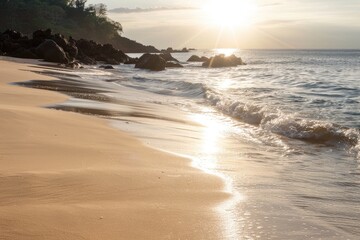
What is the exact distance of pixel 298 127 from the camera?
995 centimetres

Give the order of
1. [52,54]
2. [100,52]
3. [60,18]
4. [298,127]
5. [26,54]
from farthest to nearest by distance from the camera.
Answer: [60,18] < [100,52] < [26,54] < [52,54] < [298,127]

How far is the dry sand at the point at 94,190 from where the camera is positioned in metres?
2.93

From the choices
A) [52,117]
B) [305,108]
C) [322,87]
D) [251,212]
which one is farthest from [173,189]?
[322,87]

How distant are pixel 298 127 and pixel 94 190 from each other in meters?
7.11

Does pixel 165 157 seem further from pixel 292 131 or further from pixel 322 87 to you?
pixel 322 87

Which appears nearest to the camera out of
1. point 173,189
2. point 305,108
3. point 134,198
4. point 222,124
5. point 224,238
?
point 224,238

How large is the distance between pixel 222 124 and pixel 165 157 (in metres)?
5.47

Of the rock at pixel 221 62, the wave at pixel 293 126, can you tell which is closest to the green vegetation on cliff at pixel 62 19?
the rock at pixel 221 62

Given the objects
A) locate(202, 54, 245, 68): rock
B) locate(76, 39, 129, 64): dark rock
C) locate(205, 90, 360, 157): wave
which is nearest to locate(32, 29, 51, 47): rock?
locate(76, 39, 129, 64): dark rock

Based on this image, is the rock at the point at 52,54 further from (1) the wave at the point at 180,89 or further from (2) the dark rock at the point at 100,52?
(2) the dark rock at the point at 100,52

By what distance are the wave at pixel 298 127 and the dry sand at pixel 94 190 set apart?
14.1 ft

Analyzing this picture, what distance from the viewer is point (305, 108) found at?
44.5 feet

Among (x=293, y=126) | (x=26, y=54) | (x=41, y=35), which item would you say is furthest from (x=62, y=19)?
(x=293, y=126)

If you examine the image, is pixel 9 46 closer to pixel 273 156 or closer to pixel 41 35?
pixel 41 35
